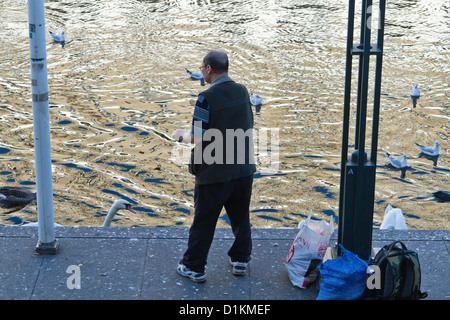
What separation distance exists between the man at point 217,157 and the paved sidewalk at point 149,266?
24 centimetres

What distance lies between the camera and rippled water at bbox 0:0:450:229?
1090cm

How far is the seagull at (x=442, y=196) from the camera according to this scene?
10.8 m

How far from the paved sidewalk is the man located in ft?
0.79

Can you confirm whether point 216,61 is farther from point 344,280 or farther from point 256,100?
point 256,100

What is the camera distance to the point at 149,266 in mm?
5816

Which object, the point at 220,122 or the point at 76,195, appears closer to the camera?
the point at 220,122

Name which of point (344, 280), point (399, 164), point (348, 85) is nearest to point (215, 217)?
point (344, 280)

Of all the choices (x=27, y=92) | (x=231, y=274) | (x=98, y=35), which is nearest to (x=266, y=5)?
(x=98, y=35)

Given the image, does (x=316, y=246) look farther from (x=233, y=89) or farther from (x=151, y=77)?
(x=151, y=77)

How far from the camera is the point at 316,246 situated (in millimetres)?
5543

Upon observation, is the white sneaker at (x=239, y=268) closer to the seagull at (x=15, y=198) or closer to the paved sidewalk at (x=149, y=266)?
the paved sidewalk at (x=149, y=266)

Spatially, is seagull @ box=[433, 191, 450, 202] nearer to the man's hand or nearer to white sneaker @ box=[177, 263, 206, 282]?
white sneaker @ box=[177, 263, 206, 282]
